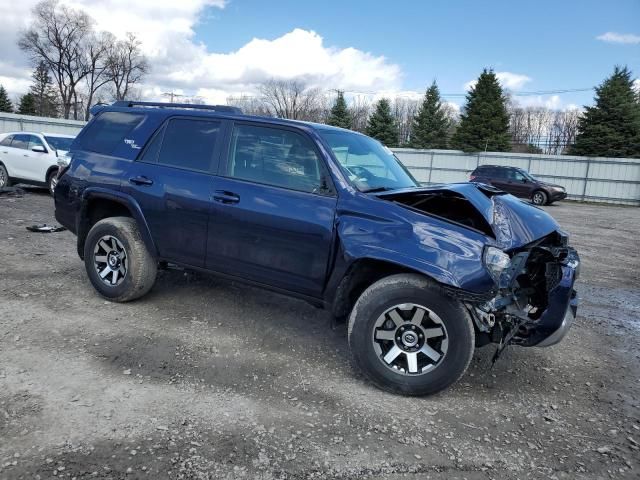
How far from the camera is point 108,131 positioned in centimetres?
486

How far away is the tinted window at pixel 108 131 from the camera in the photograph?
4.76 metres

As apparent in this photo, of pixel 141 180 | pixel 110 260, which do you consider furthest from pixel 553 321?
pixel 110 260

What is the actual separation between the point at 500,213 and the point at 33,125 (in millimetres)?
32748

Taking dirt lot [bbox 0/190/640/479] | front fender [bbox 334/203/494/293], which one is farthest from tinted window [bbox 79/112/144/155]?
front fender [bbox 334/203/494/293]

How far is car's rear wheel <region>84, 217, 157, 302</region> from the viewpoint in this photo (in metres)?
4.54

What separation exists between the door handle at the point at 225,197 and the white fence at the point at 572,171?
27901mm

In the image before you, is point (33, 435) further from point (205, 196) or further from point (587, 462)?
point (587, 462)

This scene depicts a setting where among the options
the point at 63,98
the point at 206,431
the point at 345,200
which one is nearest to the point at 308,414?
the point at 206,431

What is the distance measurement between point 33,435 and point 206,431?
92cm

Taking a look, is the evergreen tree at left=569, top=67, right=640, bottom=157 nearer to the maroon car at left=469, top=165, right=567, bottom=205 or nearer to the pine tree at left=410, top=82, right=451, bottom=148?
the pine tree at left=410, top=82, right=451, bottom=148

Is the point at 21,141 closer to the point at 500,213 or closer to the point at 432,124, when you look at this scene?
the point at 500,213

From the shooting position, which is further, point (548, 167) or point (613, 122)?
point (613, 122)

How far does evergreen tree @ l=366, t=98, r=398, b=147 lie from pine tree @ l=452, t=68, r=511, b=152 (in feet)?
21.3

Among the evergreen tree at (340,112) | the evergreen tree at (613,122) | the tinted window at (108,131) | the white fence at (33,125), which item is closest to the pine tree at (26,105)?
the white fence at (33,125)
